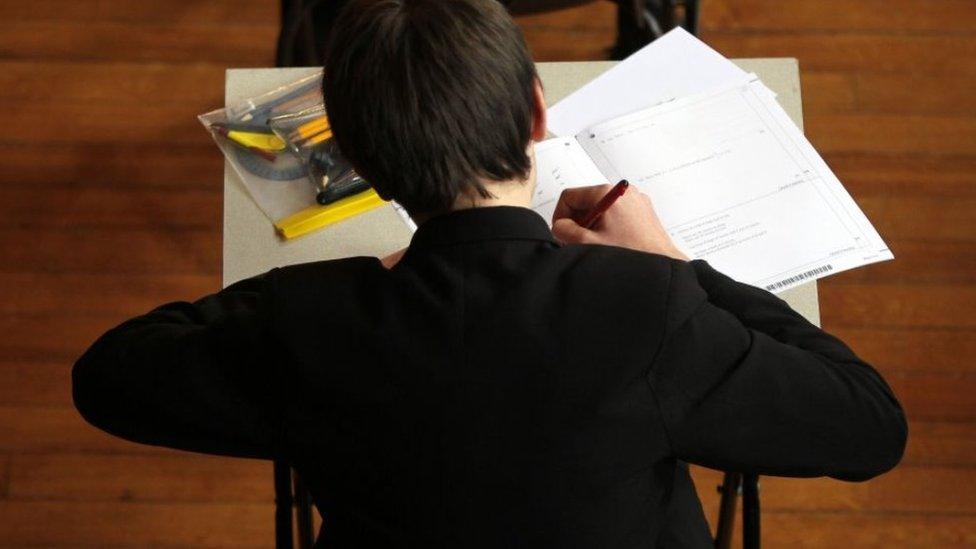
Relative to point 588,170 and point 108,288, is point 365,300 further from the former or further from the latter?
point 108,288

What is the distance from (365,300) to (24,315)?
5.41 feet

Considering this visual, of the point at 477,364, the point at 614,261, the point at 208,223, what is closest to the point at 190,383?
the point at 477,364

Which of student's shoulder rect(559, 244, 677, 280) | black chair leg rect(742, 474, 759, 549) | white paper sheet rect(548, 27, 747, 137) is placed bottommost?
black chair leg rect(742, 474, 759, 549)

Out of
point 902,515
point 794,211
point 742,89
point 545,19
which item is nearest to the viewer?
point 794,211

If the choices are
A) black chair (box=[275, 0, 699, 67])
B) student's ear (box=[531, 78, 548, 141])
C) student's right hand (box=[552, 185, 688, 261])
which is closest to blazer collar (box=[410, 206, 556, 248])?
student's ear (box=[531, 78, 548, 141])

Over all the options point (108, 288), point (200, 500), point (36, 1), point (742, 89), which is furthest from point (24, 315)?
point (742, 89)

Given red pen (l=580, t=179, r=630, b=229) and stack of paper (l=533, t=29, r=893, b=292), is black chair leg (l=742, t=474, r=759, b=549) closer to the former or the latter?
stack of paper (l=533, t=29, r=893, b=292)

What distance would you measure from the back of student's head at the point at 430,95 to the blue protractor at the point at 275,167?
46 centimetres

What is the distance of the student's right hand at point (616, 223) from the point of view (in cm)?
125

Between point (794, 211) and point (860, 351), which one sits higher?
point (794, 211)

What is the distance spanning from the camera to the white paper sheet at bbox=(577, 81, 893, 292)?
1340 millimetres

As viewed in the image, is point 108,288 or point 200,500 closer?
point 200,500

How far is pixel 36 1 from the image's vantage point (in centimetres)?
275

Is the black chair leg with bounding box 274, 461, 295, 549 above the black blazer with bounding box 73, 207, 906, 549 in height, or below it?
below
